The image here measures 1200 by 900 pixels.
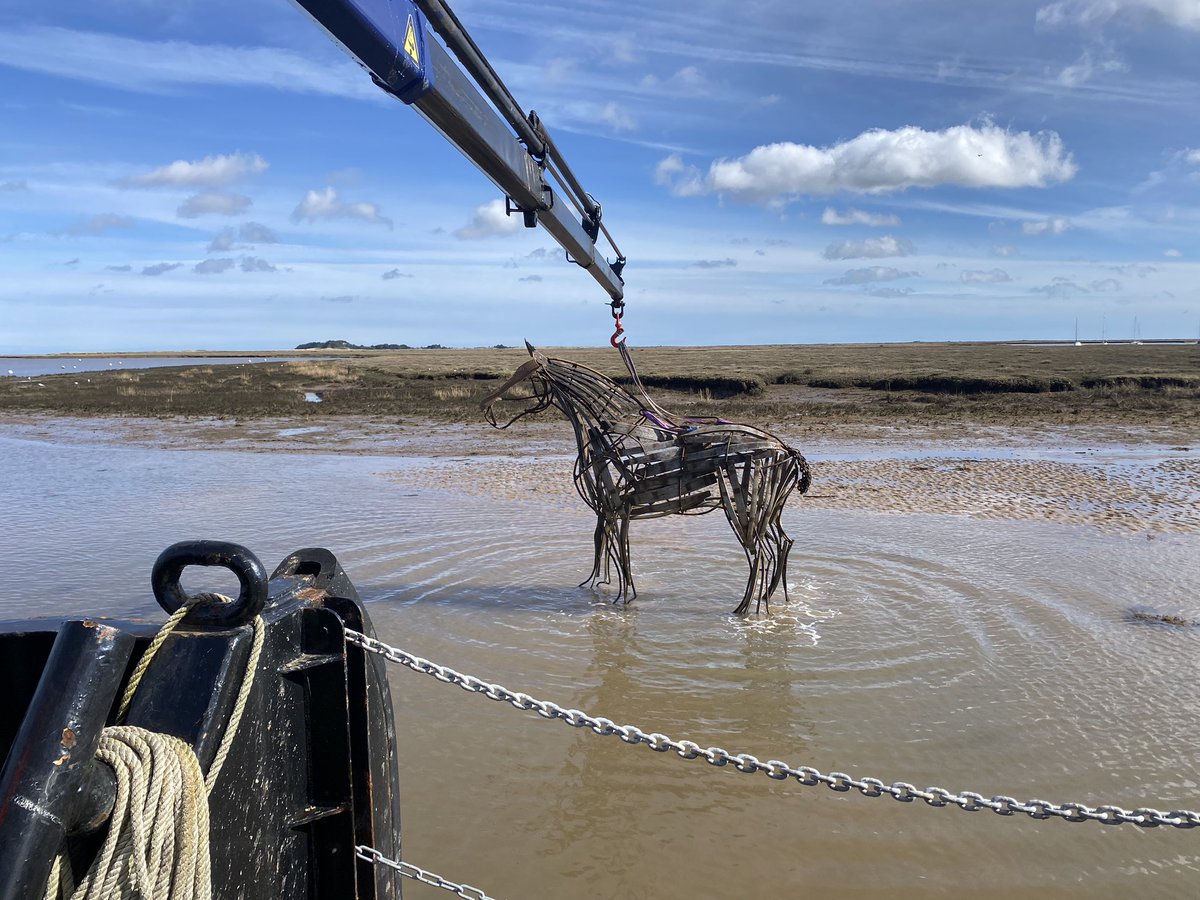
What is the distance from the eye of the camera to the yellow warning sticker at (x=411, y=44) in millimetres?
3848

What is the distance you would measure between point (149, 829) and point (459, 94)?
3.81 meters

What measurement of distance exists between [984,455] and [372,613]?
12873 millimetres

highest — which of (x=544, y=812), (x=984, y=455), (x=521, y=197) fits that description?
(x=521, y=197)

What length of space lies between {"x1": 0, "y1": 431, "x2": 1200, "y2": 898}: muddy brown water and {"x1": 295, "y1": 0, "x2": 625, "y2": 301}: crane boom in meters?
3.33

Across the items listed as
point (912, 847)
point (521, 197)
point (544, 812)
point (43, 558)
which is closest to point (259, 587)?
point (544, 812)

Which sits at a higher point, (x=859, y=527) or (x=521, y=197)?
(x=521, y=197)

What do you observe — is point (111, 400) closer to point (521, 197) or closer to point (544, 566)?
point (544, 566)

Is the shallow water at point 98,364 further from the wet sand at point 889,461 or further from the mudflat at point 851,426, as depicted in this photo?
the wet sand at point 889,461

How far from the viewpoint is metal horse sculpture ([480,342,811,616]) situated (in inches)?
289

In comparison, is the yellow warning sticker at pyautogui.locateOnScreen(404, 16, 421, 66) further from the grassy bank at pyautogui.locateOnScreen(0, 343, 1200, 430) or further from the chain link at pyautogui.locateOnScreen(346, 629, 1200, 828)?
the grassy bank at pyautogui.locateOnScreen(0, 343, 1200, 430)

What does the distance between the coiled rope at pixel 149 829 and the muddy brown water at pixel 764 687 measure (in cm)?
232

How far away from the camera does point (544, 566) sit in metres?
9.16

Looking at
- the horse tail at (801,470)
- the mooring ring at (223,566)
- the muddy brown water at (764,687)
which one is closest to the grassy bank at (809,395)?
the muddy brown water at (764,687)

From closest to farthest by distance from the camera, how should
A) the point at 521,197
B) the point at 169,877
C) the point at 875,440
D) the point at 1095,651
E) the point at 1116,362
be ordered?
the point at 169,877, the point at 521,197, the point at 1095,651, the point at 875,440, the point at 1116,362
